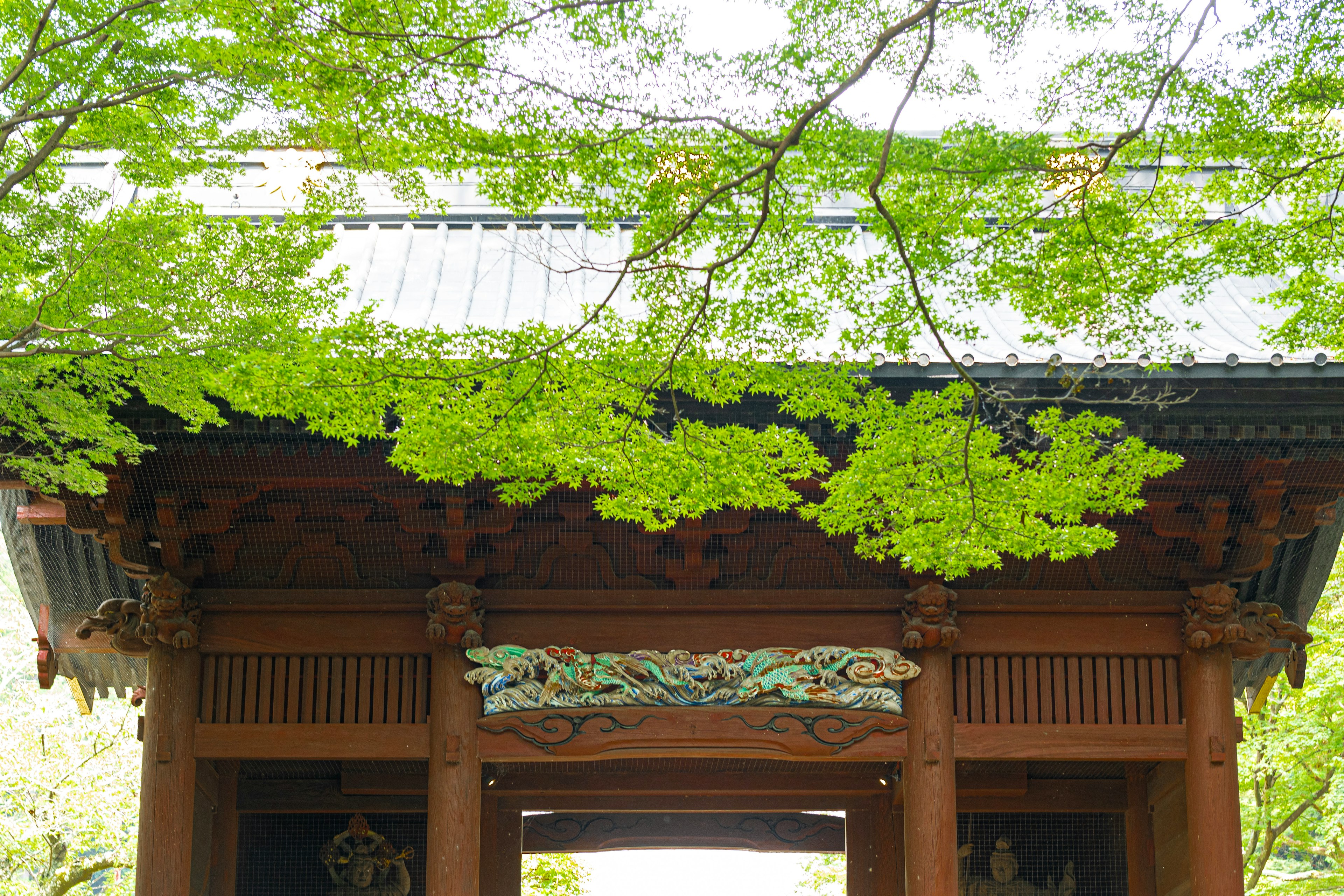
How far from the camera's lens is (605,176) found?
4.03 meters

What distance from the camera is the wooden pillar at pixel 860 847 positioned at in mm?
8492

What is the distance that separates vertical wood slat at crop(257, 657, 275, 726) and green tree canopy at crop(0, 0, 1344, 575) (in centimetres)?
190

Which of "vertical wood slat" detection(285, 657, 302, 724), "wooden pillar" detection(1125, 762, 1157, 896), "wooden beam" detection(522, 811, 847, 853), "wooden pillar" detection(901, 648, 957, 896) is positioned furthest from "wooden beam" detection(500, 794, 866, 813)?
"vertical wood slat" detection(285, 657, 302, 724)

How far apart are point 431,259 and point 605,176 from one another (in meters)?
3.89

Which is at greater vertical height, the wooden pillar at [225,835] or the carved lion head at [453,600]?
the carved lion head at [453,600]

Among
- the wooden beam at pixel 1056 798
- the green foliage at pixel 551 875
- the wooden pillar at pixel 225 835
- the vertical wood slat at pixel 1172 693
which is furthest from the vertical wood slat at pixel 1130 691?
the green foliage at pixel 551 875

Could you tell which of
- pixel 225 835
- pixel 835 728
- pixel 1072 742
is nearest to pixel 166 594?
pixel 225 835

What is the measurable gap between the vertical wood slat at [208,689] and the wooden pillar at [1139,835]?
5.44 m

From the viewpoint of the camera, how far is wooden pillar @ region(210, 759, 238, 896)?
766 cm

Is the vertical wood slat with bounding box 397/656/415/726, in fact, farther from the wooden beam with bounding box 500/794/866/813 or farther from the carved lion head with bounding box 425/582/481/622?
the wooden beam with bounding box 500/794/866/813

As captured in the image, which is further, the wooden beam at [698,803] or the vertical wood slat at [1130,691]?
the wooden beam at [698,803]

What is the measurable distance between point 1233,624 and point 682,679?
115 inches

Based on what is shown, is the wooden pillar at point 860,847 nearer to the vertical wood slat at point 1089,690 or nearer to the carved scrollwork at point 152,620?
the vertical wood slat at point 1089,690

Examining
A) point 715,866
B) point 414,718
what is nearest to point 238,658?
point 414,718
